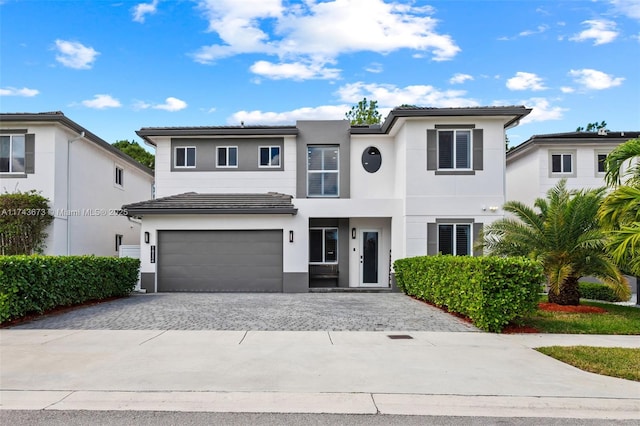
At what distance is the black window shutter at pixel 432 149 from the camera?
15398 mm

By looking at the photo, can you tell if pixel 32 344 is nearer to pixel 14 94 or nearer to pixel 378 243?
pixel 378 243

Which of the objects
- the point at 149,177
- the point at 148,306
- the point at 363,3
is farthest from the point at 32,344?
the point at 149,177

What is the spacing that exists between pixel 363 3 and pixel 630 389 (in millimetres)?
10763

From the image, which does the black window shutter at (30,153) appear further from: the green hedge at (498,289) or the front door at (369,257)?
the green hedge at (498,289)

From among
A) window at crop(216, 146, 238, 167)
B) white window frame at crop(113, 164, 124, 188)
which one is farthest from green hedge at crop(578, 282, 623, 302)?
white window frame at crop(113, 164, 124, 188)

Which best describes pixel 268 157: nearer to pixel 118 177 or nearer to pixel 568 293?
pixel 118 177

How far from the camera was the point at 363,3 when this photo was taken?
12.2m

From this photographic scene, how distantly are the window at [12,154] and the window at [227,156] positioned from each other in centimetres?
708

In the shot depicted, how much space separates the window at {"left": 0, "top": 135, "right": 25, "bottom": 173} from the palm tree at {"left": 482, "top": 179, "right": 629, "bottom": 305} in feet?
55.3

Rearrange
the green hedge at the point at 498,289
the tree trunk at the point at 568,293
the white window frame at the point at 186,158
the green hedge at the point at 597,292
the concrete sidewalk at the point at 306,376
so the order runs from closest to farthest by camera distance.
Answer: the concrete sidewalk at the point at 306,376 < the green hedge at the point at 498,289 < the tree trunk at the point at 568,293 < the green hedge at the point at 597,292 < the white window frame at the point at 186,158

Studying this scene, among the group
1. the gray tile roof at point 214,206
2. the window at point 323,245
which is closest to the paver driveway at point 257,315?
the gray tile roof at point 214,206

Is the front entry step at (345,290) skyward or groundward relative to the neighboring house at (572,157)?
groundward

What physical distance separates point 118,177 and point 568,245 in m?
20.3

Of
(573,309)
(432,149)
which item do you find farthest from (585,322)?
(432,149)
